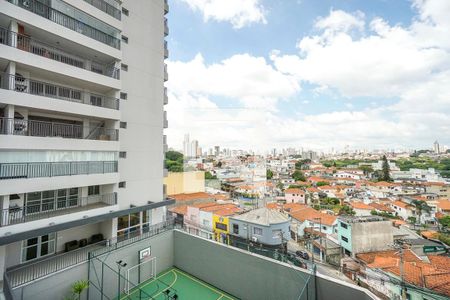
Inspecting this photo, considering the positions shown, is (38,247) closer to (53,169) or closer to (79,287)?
(79,287)

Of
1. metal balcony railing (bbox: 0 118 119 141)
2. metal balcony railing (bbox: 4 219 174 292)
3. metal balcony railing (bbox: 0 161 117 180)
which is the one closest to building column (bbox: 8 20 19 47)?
metal balcony railing (bbox: 0 118 119 141)

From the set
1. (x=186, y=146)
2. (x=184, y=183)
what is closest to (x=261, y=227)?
(x=186, y=146)

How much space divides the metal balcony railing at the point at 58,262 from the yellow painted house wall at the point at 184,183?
23.3 m

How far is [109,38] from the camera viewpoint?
35.8 feet

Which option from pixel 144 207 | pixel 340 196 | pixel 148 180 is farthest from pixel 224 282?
pixel 340 196

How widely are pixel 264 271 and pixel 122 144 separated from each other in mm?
8788

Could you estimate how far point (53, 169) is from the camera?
8617 millimetres

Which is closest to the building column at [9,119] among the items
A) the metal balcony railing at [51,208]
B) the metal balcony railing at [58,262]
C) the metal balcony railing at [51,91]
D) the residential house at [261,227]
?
the metal balcony railing at [51,91]

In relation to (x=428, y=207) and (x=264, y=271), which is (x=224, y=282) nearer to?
(x=264, y=271)

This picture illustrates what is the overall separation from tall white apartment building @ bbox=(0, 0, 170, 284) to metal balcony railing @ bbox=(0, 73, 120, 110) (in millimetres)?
39

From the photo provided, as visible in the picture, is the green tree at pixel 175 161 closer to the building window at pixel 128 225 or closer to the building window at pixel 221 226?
the building window at pixel 221 226

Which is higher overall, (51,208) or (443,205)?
(51,208)

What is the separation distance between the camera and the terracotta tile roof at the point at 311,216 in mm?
26344

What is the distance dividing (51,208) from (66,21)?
313 inches
